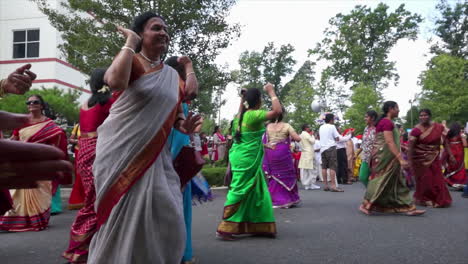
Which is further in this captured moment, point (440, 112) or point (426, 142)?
point (440, 112)

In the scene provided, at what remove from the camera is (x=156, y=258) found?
2502mm

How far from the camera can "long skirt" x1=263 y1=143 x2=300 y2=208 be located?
847 cm

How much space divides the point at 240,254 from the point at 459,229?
3157 mm

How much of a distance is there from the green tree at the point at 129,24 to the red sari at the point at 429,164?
22.0 ft

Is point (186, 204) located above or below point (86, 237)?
above

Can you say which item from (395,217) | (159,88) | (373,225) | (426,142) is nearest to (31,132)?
(159,88)

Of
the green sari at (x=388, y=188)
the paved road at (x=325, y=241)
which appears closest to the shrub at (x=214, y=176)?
the paved road at (x=325, y=241)

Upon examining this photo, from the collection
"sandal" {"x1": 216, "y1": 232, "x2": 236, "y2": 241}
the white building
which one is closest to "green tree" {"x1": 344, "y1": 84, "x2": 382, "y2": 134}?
the white building

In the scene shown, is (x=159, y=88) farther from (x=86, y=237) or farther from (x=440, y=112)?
(x=440, y=112)

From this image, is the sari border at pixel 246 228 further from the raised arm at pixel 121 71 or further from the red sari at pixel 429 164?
the red sari at pixel 429 164

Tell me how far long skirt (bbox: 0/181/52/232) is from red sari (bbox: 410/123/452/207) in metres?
6.58

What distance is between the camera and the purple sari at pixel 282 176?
27.8 feet

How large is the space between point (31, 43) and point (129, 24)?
1280cm

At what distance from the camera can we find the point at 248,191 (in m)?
5.49
